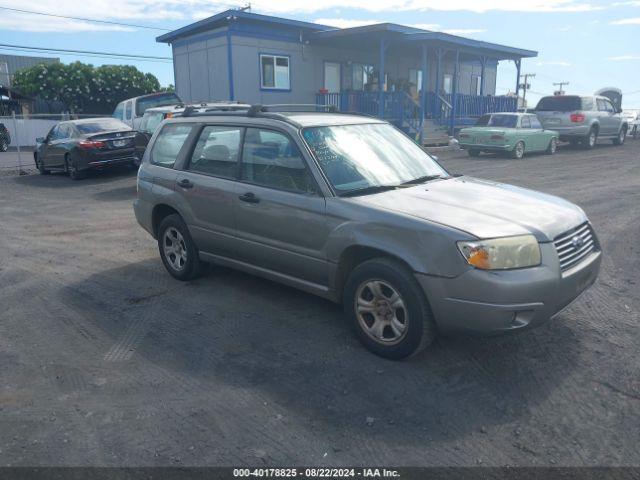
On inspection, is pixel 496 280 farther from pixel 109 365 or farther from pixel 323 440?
pixel 109 365

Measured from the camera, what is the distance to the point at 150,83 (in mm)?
41906

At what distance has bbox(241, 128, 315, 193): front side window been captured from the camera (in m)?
4.49

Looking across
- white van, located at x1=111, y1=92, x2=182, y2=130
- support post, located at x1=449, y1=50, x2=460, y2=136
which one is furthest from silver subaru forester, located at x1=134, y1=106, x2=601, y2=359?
support post, located at x1=449, y1=50, x2=460, y2=136

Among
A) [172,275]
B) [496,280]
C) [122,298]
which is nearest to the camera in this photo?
[496,280]

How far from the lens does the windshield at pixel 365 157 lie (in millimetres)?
4430

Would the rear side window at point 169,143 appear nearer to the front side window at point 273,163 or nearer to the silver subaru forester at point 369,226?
the silver subaru forester at point 369,226

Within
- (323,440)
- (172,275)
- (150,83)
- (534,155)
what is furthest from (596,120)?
(150,83)

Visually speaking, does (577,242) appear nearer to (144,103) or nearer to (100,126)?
(100,126)

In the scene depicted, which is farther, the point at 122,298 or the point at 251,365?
the point at 122,298

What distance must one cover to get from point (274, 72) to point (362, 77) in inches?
208

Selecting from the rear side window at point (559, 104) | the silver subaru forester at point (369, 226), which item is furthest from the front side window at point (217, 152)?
the rear side window at point (559, 104)

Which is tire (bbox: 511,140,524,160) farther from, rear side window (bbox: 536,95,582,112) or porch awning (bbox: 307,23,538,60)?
porch awning (bbox: 307,23,538,60)

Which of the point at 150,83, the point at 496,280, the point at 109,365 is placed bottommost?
the point at 109,365

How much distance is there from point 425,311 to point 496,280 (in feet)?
1.74
